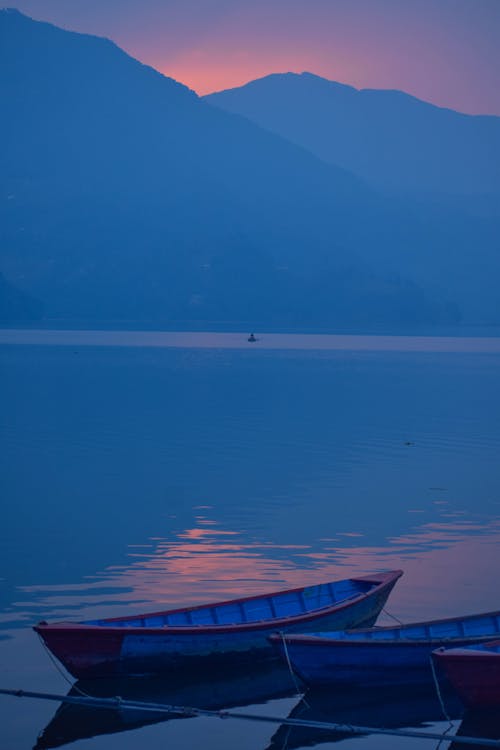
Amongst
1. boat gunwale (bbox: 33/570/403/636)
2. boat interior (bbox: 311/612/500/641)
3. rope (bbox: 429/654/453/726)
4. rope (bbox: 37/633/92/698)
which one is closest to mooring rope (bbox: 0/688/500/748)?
rope (bbox: 37/633/92/698)

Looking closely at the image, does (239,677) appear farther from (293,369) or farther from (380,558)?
(293,369)

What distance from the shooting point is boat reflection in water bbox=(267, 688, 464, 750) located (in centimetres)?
1906

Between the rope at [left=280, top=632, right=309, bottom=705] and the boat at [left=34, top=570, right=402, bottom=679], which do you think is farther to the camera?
the boat at [left=34, top=570, right=402, bottom=679]

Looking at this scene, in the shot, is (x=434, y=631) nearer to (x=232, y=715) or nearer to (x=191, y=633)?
(x=232, y=715)

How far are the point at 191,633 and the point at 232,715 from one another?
1.69 meters

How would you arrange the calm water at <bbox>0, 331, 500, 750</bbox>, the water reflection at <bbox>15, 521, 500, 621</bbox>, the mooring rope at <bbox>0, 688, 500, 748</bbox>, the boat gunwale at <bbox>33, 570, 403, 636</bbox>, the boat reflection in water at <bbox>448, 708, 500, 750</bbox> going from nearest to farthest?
the mooring rope at <bbox>0, 688, 500, 748</bbox> < the boat reflection in water at <bbox>448, 708, 500, 750</bbox> < the boat gunwale at <bbox>33, 570, 403, 636</bbox> < the calm water at <bbox>0, 331, 500, 750</bbox> < the water reflection at <bbox>15, 521, 500, 621</bbox>

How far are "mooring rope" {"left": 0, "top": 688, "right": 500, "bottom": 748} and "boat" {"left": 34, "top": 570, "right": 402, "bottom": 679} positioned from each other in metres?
0.68

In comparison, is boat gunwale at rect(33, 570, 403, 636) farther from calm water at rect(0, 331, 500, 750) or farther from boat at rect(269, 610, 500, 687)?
calm water at rect(0, 331, 500, 750)

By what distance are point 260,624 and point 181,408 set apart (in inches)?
2063

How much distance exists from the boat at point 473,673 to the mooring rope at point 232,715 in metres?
0.63

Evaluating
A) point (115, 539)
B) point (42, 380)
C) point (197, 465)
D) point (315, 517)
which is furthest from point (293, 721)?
point (42, 380)

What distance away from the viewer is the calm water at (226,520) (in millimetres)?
19797

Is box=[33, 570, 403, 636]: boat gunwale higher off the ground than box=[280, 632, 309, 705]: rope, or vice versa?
box=[33, 570, 403, 636]: boat gunwale

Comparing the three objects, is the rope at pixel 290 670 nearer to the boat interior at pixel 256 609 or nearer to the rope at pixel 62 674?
the boat interior at pixel 256 609
